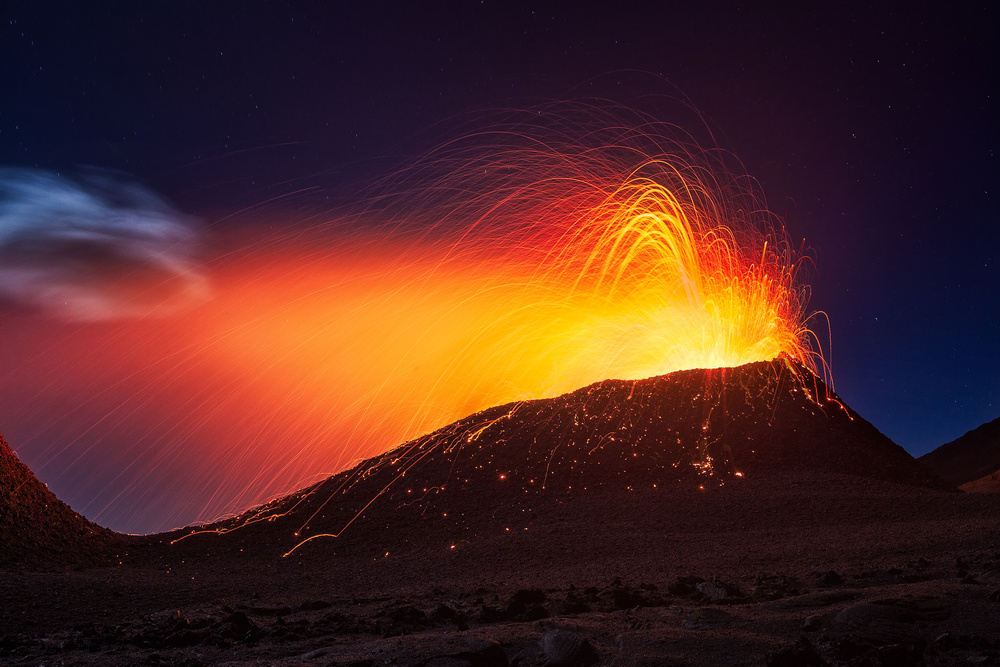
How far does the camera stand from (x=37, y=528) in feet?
69.1

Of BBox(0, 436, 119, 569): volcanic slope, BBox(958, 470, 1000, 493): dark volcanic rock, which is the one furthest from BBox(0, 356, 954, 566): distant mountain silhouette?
BBox(958, 470, 1000, 493): dark volcanic rock

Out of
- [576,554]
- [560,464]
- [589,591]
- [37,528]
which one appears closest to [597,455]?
[560,464]

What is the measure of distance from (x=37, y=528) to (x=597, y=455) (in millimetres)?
18401

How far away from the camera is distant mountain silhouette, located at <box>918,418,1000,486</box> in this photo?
147ft

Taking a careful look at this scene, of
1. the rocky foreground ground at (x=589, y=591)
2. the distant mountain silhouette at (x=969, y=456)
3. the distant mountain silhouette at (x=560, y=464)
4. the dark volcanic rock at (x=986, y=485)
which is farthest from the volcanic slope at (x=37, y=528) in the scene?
the distant mountain silhouette at (x=969, y=456)

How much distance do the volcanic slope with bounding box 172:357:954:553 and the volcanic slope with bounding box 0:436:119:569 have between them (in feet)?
9.98

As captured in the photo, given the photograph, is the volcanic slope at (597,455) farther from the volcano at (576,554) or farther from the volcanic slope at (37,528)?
the volcanic slope at (37,528)

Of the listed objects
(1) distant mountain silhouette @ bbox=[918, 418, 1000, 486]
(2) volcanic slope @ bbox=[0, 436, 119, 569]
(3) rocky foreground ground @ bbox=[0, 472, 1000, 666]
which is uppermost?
(1) distant mountain silhouette @ bbox=[918, 418, 1000, 486]

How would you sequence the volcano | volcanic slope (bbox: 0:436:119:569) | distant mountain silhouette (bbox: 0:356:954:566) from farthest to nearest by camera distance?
distant mountain silhouette (bbox: 0:356:954:566)
volcanic slope (bbox: 0:436:119:569)
the volcano

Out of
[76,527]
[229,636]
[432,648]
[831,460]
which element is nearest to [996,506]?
[831,460]

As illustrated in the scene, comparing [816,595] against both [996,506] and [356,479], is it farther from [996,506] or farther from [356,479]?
[356,479]

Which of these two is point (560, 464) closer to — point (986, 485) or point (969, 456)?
point (986, 485)

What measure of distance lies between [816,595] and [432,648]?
5661 millimetres

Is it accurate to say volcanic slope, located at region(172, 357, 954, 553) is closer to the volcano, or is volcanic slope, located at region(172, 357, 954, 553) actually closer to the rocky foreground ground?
the volcano
